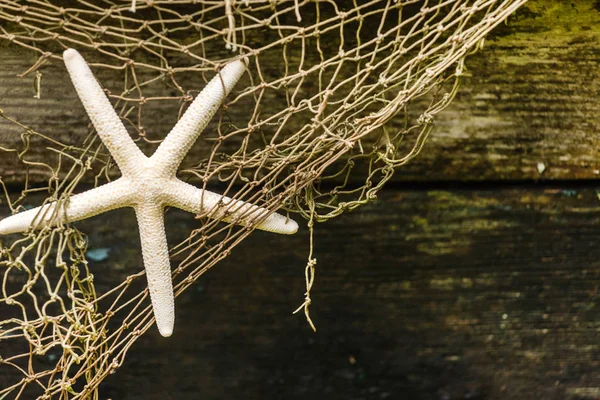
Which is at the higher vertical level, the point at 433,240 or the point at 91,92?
the point at 91,92

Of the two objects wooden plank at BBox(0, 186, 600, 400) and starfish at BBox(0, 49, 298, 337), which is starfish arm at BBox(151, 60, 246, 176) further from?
wooden plank at BBox(0, 186, 600, 400)

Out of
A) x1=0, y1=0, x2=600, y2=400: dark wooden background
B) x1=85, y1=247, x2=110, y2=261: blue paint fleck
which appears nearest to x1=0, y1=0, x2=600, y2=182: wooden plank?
x1=0, y1=0, x2=600, y2=400: dark wooden background

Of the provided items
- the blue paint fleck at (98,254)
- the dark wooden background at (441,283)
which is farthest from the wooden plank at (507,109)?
the blue paint fleck at (98,254)

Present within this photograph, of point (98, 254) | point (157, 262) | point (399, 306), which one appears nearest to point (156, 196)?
point (157, 262)

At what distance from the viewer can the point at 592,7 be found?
65cm

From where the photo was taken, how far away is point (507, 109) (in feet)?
2.24

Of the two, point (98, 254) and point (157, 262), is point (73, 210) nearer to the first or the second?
point (157, 262)

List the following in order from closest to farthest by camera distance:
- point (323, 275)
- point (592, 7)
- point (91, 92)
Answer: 1. point (91, 92)
2. point (592, 7)
3. point (323, 275)

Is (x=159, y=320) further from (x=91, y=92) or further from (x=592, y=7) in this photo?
(x=592, y=7)

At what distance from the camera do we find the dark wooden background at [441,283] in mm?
696

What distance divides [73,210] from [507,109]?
53 cm

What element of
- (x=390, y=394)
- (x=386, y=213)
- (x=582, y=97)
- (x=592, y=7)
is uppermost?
(x=592, y=7)

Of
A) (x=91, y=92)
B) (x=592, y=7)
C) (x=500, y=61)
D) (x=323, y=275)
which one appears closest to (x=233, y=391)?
(x=323, y=275)

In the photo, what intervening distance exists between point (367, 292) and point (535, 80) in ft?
1.17
